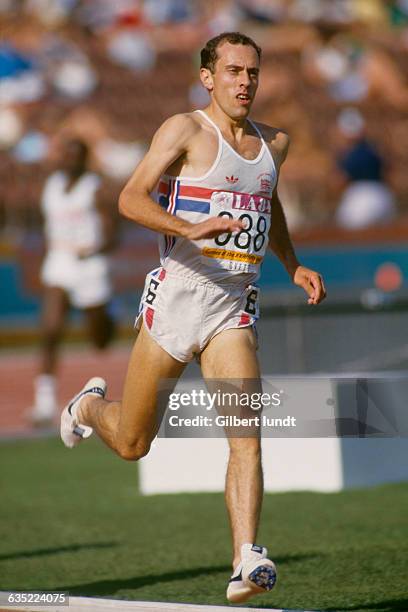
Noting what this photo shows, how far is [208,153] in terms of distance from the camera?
16.9 feet

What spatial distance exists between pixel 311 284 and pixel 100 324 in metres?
8.56

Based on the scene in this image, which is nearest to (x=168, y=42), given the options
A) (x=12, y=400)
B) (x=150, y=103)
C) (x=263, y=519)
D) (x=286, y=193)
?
(x=150, y=103)

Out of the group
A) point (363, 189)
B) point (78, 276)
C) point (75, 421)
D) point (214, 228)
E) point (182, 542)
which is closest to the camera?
point (214, 228)

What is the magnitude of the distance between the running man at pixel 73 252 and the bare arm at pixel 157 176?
7.92 m

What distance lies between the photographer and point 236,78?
5.21m

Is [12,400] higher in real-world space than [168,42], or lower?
lower

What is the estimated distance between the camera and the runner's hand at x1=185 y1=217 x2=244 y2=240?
15.3 feet

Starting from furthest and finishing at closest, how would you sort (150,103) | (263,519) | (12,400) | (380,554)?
(150,103)
(12,400)
(263,519)
(380,554)

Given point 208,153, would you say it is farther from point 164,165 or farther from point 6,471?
point 6,471

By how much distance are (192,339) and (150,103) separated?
19741mm

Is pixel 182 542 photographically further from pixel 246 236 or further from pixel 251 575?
pixel 246 236

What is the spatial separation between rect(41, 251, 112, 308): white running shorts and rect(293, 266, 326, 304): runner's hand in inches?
315

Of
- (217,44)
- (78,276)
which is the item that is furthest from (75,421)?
(78,276)

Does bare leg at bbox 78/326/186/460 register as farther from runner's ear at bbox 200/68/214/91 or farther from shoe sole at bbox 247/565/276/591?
runner's ear at bbox 200/68/214/91
